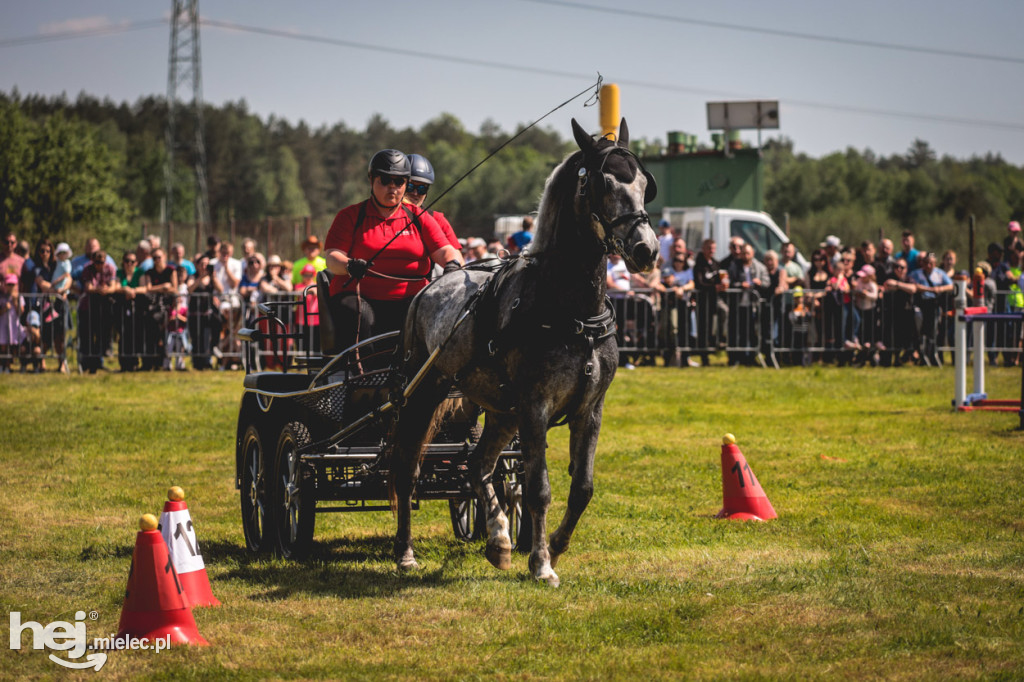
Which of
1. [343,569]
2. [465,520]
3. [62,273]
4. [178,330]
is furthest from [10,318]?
[343,569]

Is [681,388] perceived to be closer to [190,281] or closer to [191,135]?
[190,281]

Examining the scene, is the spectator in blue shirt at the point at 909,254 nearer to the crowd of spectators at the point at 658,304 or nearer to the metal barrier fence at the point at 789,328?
the crowd of spectators at the point at 658,304

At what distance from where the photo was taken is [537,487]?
6.74m

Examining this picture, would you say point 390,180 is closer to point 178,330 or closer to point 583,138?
point 583,138

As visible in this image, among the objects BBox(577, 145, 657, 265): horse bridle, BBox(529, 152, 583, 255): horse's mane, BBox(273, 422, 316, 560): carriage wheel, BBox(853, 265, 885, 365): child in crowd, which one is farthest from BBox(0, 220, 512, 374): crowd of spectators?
BBox(577, 145, 657, 265): horse bridle

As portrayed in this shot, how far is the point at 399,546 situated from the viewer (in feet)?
24.9

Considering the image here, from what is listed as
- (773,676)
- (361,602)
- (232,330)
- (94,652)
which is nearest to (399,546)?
(361,602)

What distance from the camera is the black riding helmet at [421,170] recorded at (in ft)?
26.9

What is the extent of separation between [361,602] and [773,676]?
2406 millimetres

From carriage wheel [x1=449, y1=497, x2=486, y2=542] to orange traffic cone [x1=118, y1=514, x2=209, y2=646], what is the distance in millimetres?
3192

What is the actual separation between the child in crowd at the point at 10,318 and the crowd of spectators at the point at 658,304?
0.08 ft

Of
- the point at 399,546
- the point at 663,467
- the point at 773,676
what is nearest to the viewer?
the point at 773,676

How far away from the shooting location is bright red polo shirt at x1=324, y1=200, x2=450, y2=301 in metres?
8.09

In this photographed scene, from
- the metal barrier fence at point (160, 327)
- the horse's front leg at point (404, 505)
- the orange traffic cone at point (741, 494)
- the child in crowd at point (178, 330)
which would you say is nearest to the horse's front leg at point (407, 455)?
the horse's front leg at point (404, 505)
